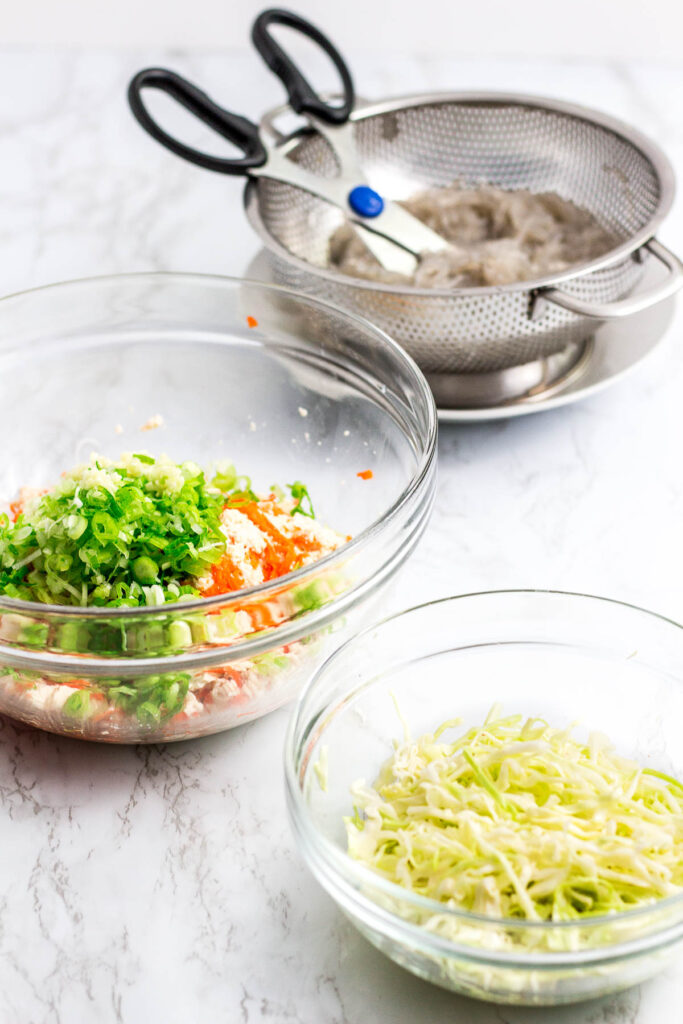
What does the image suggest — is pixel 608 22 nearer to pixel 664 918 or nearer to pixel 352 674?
pixel 352 674

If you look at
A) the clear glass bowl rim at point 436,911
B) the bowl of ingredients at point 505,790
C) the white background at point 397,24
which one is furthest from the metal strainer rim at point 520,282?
the white background at point 397,24

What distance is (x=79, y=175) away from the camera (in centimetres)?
245

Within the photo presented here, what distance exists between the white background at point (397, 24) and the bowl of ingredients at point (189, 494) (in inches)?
66.5

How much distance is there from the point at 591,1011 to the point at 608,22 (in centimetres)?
269

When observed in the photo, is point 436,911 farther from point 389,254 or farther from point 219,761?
point 389,254

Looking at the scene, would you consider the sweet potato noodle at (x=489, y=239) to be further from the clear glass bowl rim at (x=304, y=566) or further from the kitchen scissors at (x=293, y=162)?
the clear glass bowl rim at (x=304, y=566)

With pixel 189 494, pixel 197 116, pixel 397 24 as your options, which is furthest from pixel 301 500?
pixel 397 24

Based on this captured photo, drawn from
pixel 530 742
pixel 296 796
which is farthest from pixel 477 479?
pixel 296 796

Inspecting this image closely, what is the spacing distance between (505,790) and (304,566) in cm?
31

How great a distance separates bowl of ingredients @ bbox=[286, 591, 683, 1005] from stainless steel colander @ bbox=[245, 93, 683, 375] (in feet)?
1.73

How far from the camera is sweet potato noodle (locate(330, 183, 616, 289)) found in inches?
69.9

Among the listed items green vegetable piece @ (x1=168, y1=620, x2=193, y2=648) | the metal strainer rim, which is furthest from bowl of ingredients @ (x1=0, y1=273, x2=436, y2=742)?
the metal strainer rim

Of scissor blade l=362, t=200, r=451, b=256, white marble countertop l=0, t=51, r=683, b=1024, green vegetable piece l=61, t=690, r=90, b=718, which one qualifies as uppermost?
scissor blade l=362, t=200, r=451, b=256

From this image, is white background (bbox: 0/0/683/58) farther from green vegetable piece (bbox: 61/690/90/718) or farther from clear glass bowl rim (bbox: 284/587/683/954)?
clear glass bowl rim (bbox: 284/587/683/954)
